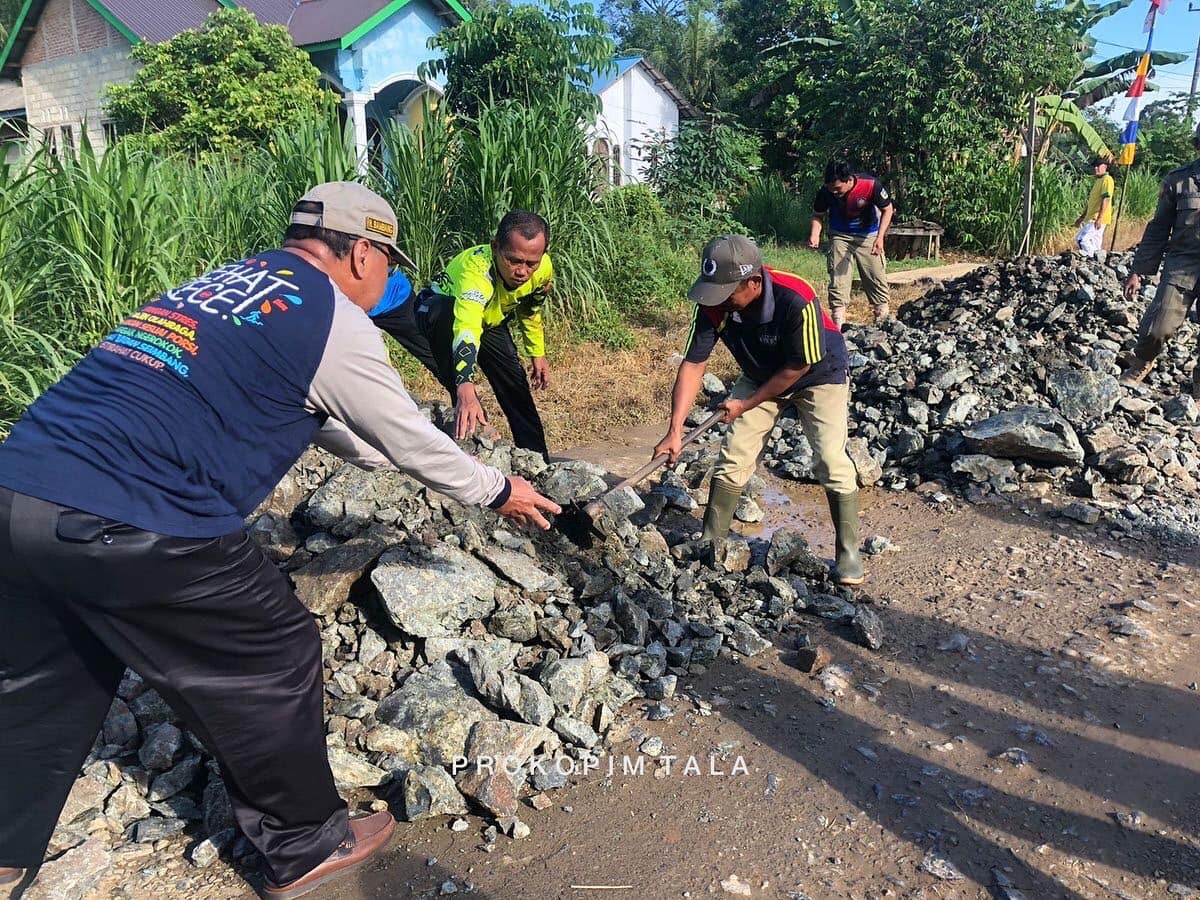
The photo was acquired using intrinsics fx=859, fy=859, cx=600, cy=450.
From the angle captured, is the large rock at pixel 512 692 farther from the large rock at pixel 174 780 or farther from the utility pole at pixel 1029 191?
the utility pole at pixel 1029 191

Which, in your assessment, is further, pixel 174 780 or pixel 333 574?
pixel 333 574

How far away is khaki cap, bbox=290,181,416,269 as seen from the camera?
1974 millimetres

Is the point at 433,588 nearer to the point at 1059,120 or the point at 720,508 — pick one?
the point at 720,508

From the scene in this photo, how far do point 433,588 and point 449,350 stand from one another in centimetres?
168

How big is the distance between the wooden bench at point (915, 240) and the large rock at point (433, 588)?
11599mm

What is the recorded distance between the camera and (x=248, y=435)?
6.08 feet

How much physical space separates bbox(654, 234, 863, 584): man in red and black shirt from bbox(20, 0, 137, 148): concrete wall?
14.2 metres

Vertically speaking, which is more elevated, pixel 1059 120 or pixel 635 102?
pixel 635 102

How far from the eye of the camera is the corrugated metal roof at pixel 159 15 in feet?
45.6

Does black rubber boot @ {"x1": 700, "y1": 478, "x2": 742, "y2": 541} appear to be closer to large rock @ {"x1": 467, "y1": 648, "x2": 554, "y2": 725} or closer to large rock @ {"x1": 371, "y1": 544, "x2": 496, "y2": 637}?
large rock @ {"x1": 371, "y1": 544, "x2": 496, "y2": 637}

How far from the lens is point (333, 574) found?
3.04m

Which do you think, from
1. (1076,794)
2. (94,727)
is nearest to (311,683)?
(94,727)

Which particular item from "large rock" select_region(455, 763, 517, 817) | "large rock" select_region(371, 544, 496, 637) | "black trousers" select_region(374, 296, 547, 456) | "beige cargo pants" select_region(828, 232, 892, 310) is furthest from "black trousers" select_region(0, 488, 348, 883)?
"beige cargo pants" select_region(828, 232, 892, 310)
